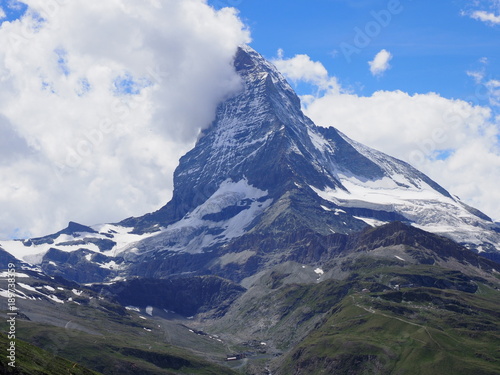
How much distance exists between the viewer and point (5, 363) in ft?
604

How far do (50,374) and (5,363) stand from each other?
18.7m

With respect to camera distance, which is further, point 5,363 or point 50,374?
point 50,374

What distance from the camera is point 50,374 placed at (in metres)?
200
